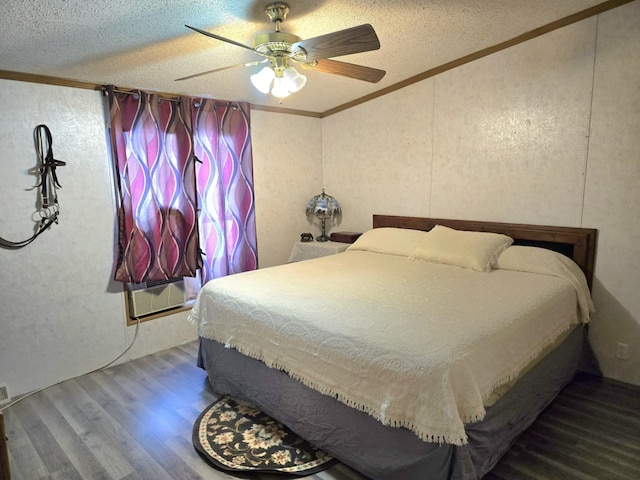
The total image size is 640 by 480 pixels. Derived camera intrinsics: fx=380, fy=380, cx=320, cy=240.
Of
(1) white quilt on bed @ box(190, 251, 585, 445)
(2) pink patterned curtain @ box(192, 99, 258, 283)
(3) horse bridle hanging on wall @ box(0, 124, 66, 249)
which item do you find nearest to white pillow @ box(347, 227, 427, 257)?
(1) white quilt on bed @ box(190, 251, 585, 445)

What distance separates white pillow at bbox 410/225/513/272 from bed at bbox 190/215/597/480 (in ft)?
0.04

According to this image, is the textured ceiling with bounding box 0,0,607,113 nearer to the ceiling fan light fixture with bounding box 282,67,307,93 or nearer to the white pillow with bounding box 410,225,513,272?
the ceiling fan light fixture with bounding box 282,67,307,93

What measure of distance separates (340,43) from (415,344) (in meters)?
1.49

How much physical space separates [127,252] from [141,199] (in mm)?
439

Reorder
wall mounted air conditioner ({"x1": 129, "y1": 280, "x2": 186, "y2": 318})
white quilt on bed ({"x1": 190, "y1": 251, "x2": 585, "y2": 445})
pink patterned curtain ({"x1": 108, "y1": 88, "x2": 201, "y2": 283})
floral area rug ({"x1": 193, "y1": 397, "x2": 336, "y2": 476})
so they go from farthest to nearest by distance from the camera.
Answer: wall mounted air conditioner ({"x1": 129, "y1": 280, "x2": 186, "y2": 318}) < pink patterned curtain ({"x1": 108, "y1": 88, "x2": 201, "y2": 283}) < floral area rug ({"x1": 193, "y1": 397, "x2": 336, "y2": 476}) < white quilt on bed ({"x1": 190, "y1": 251, "x2": 585, "y2": 445})

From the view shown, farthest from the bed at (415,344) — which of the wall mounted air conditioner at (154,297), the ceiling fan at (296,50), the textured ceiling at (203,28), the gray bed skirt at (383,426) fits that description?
the textured ceiling at (203,28)

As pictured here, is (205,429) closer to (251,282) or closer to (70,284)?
(251,282)

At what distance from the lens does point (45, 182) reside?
267 cm

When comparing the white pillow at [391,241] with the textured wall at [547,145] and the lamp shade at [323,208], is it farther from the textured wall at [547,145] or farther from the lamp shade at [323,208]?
the lamp shade at [323,208]

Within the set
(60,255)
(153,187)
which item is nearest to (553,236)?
(153,187)

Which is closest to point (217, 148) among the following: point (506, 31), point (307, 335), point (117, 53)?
point (117, 53)

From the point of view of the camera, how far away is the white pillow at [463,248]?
2785mm

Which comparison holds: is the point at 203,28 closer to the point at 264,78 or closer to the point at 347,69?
the point at 264,78

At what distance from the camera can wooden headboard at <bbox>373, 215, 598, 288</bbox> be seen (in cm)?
271
